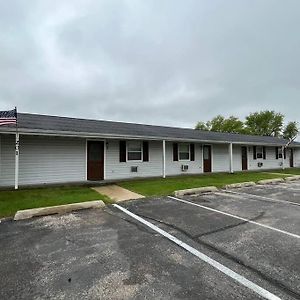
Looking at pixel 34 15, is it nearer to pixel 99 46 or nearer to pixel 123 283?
pixel 99 46

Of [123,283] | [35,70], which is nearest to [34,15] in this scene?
[35,70]

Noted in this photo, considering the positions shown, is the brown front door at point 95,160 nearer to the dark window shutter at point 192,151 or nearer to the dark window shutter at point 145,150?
the dark window shutter at point 145,150

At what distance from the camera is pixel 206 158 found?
19.1m

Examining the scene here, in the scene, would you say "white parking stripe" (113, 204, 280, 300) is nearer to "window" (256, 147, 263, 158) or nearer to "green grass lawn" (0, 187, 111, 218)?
"green grass lawn" (0, 187, 111, 218)

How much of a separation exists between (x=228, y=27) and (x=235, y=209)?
1286cm

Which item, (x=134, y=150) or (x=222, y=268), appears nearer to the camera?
(x=222, y=268)

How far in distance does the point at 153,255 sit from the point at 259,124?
54766 millimetres

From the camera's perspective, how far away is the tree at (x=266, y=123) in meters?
52.4

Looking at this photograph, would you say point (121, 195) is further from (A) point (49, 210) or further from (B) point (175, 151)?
(B) point (175, 151)

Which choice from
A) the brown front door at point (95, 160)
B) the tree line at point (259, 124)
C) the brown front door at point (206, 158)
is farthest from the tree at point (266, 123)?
the brown front door at point (95, 160)

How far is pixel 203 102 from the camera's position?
41.0 meters

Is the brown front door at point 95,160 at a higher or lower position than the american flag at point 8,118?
lower

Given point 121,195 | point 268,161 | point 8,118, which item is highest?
point 8,118

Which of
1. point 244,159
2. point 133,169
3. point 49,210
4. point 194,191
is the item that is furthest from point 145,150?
point 244,159
